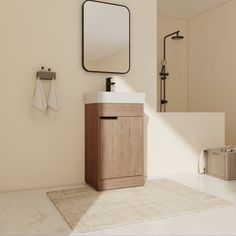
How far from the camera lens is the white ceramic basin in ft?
8.38

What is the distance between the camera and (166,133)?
327 cm

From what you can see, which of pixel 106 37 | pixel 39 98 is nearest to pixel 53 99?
pixel 39 98

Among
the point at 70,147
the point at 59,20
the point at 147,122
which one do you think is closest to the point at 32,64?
the point at 59,20

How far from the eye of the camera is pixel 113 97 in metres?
2.59

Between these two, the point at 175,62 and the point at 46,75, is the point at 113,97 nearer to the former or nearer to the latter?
the point at 46,75

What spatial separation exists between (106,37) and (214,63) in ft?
7.35

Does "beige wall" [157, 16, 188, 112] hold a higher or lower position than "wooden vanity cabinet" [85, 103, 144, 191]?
higher

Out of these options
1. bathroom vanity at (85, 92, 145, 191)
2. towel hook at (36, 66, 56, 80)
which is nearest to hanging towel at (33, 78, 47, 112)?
towel hook at (36, 66, 56, 80)

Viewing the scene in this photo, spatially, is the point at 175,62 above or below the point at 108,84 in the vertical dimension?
above

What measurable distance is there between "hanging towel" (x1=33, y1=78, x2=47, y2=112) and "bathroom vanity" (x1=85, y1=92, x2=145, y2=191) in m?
0.43

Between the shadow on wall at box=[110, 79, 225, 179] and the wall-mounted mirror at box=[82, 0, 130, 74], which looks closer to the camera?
the wall-mounted mirror at box=[82, 0, 130, 74]

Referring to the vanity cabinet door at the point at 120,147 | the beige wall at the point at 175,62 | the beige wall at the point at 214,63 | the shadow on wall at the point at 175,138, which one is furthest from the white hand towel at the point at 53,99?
the beige wall at the point at 214,63

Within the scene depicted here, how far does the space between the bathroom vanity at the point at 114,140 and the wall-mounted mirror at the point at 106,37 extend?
0.44 meters

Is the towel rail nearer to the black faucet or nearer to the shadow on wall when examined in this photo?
the black faucet
